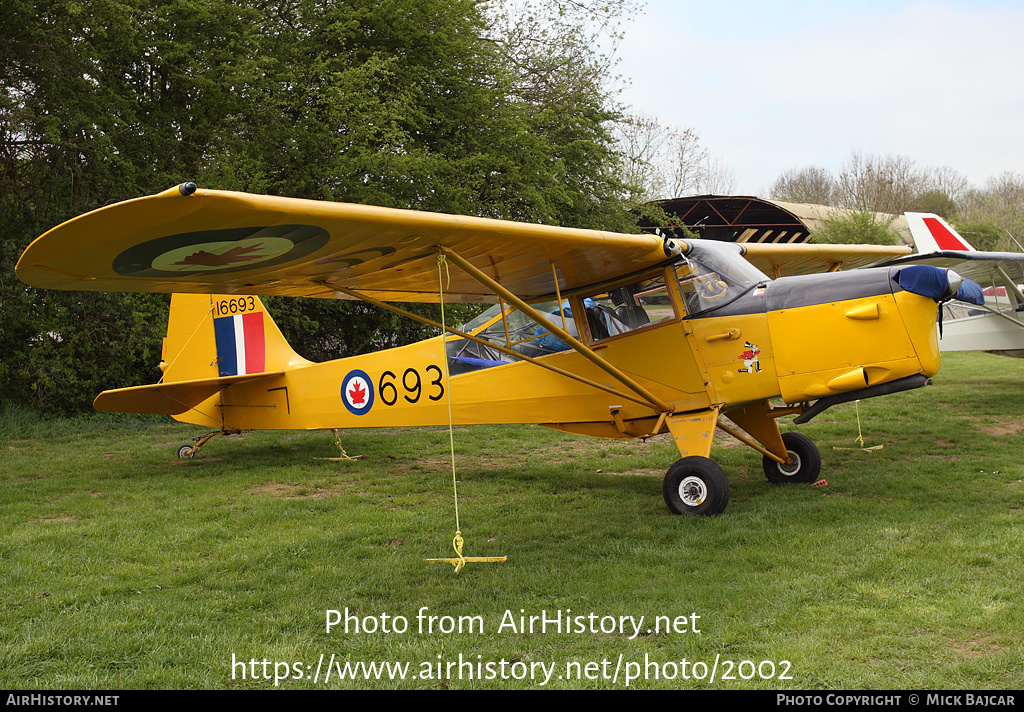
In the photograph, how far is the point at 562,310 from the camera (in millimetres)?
6656

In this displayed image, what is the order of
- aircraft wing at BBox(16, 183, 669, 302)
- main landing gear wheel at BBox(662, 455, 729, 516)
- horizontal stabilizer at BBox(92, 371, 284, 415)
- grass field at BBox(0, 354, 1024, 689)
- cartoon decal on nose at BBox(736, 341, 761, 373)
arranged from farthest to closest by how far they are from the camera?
horizontal stabilizer at BBox(92, 371, 284, 415) < cartoon decal on nose at BBox(736, 341, 761, 373) < main landing gear wheel at BBox(662, 455, 729, 516) < aircraft wing at BBox(16, 183, 669, 302) < grass field at BBox(0, 354, 1024, 689)

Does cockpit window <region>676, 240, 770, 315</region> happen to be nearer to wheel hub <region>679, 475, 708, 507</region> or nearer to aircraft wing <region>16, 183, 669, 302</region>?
aircraft wing <region>16, 183, 669, 302</region>

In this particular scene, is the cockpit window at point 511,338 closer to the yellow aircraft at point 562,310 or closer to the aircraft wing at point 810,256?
the yellow aircraft at point 562,310

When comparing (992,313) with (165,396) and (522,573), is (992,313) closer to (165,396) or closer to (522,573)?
(522,573)

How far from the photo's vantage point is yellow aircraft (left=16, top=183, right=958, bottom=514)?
181 inches

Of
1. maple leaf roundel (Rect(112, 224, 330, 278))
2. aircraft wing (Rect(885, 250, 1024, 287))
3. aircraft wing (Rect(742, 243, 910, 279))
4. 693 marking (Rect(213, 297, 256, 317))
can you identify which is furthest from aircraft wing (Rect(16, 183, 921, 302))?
aircraft wing (Rect(885, 250, 1024, 287))

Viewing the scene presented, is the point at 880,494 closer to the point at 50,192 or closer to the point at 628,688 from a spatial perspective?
the point at 628,688

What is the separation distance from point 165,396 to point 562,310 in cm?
547

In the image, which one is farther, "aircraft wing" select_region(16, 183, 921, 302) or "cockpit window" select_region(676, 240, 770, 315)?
"cockpit window" select_region(676, 240, 770, 315)

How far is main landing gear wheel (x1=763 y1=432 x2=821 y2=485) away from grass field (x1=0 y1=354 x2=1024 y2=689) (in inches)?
10.2

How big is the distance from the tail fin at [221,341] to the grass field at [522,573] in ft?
4.44

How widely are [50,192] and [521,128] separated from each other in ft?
29.8

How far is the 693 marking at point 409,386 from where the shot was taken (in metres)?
8.20

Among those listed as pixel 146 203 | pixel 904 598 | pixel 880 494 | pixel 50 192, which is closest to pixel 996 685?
pixel 904 598
